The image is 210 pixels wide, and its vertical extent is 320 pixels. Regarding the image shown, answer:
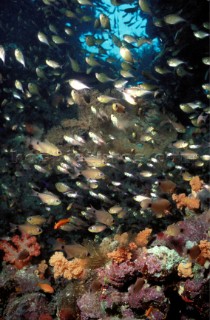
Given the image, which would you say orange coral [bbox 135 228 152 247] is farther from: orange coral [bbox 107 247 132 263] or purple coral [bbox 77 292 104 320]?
purple coral [bbox 77 292 104 320]

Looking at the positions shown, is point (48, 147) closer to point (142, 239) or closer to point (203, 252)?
point (142, 239)

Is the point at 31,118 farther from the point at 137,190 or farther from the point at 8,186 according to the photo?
the point at 137,190

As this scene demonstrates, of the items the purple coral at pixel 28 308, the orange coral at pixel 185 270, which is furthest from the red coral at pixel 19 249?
the orange coral at pixel 185 270

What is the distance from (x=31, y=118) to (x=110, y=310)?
8.45 metres

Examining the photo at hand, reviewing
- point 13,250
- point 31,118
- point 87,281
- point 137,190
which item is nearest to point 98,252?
point 87,281

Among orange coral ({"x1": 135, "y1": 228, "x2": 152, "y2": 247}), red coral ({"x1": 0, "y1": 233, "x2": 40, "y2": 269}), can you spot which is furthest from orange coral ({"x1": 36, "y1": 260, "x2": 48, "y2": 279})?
orange coral ({"x1": 135, "y1": 228, "x2": 152, "y2": 247})

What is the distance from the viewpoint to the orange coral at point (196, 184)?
639 centimetres

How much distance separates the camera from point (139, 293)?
13.3ft

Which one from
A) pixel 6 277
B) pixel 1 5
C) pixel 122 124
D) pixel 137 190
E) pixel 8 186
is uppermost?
pixel 1 5

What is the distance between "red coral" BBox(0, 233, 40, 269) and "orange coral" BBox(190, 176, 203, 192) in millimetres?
3912

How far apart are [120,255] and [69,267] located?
1.52 m

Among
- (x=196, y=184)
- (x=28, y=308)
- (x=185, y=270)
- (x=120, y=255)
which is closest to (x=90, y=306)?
(x=120, y=255)

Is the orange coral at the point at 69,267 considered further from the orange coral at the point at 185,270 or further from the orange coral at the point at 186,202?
the orange coral at the point at 186,202

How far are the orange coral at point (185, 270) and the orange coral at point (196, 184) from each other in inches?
96.6
